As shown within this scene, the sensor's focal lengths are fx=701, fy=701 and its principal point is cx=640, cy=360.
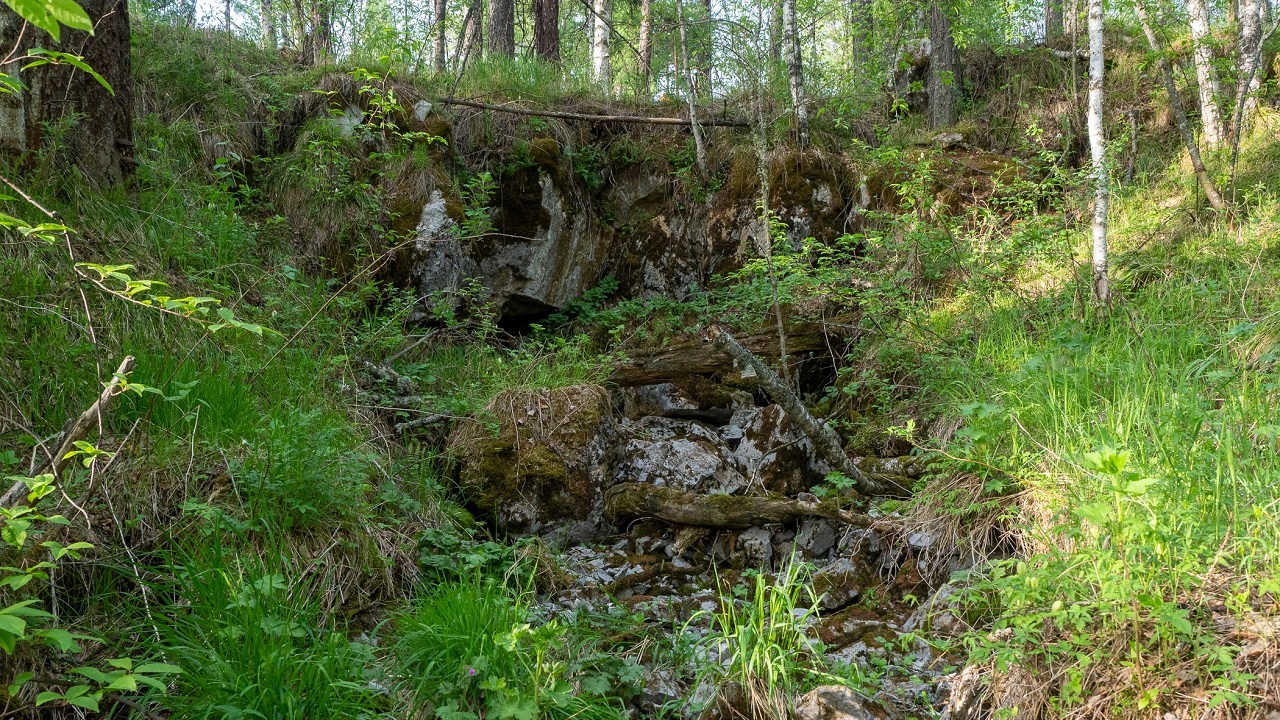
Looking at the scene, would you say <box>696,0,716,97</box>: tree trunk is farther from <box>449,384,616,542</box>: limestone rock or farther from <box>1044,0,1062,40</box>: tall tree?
<box>449,384,616,542</box>: limestone rock

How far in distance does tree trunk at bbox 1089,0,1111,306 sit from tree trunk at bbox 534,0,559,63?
6460 millimetres

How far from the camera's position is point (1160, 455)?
106 inches

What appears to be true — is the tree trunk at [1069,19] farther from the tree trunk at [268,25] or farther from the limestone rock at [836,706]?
the tree trunk at [268,25]

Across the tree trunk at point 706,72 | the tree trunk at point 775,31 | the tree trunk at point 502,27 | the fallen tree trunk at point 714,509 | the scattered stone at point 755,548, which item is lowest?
the scattered stone at point 755,548

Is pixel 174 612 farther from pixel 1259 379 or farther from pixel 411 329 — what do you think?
pixel 1259 379

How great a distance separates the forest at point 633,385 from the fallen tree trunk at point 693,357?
4 centimetres

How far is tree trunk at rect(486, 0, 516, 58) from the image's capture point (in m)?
8.86

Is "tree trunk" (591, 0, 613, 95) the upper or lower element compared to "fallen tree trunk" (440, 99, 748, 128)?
upper

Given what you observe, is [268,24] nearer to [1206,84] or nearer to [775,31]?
[775,31]

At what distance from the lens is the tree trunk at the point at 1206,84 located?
6148 mm

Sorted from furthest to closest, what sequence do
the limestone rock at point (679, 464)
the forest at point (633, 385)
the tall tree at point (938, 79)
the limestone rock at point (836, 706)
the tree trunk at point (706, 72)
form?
the tall tree at point (938, 79) < the tree trunk at point (706, 72) < the limestone rock at point (679, 464) < the limestone rock at point (836, 706) < the forest at point (633, 385)

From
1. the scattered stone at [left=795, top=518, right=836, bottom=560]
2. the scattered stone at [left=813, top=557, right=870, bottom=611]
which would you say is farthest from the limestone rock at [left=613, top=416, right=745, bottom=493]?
the scattered stone at [left=813, top=557, right=870, bottom=611]

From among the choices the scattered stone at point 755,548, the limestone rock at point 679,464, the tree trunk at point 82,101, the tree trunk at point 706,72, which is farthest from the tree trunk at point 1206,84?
the tree trunk at point 82,101

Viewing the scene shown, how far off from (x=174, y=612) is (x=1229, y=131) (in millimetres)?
8446
